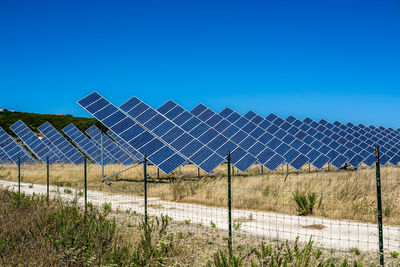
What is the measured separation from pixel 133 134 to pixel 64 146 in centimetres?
1393

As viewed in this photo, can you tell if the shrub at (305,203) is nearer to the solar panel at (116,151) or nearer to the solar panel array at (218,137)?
the solar panel array at (218,137)

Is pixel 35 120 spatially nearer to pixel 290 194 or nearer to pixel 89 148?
pixel 89 148

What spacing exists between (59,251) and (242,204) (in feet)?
25.9

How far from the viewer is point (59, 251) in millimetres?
5516

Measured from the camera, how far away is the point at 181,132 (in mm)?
20500

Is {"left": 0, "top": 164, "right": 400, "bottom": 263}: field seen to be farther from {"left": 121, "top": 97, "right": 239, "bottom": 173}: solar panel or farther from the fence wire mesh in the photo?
{"left": 121, "top": 97, "right": 239, "bottom": 173}: solar panel

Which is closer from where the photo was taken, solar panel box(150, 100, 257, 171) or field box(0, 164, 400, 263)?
field box(0, 164, 400, 263)

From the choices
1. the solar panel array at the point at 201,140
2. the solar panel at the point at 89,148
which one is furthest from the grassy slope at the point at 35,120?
the solar panel array at the point at 201,140

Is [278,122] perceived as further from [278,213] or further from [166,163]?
[278,213]

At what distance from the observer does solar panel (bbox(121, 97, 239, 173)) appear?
60.3 ft

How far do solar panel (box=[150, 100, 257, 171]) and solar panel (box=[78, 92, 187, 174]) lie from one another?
2.14 metres

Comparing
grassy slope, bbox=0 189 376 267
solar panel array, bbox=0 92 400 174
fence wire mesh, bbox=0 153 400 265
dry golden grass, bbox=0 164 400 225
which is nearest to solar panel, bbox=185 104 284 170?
solar panel array, bbox=0 92 400 174

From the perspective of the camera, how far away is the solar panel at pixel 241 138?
2158cm

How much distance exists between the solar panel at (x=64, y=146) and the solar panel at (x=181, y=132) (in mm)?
8646
